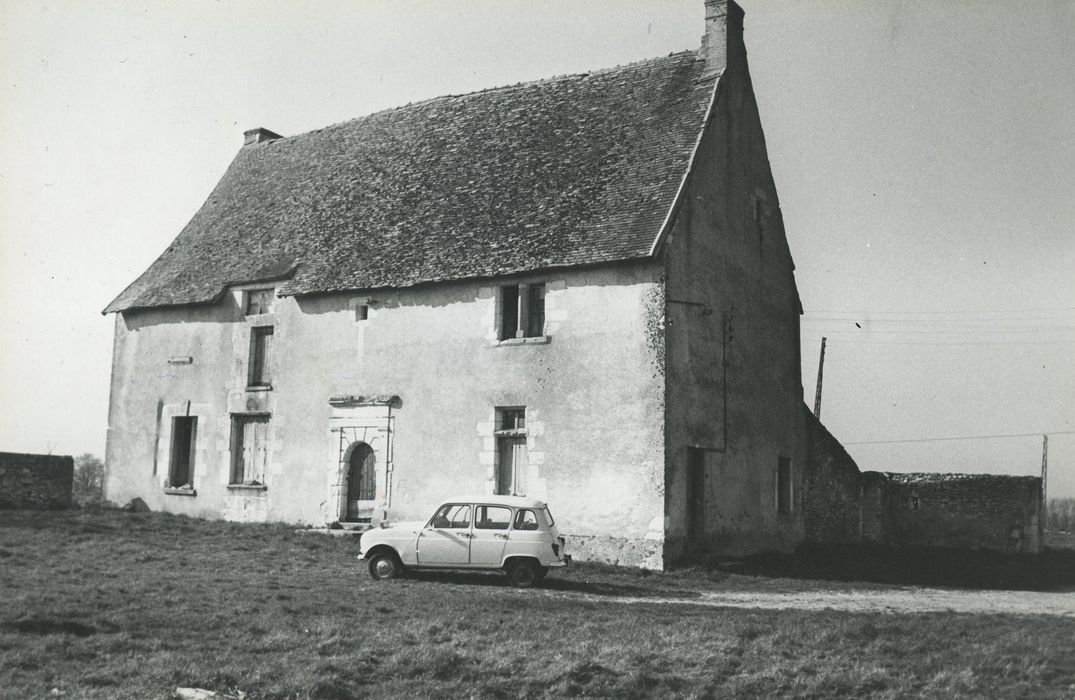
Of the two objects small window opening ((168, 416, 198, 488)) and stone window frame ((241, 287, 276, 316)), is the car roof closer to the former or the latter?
stone window frame ((241, 287, 276, 316))

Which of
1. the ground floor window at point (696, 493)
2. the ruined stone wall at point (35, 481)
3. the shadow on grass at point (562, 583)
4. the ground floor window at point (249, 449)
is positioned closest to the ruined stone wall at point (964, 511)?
the ground floor window at point (696, 493)

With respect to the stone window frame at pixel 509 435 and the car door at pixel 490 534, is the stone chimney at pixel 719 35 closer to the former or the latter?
the stone window frame at pixel 509 435

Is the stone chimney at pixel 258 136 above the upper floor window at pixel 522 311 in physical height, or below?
above

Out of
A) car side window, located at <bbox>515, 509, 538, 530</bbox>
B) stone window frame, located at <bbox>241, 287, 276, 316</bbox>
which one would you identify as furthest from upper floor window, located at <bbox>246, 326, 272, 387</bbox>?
car side window, located at <bbox>515, 509, 538, 530</bbox>

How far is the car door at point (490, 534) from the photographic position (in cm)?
1570

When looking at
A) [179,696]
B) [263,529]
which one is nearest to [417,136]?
[263,529]

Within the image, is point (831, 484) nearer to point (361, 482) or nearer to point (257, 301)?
point (361, 482)

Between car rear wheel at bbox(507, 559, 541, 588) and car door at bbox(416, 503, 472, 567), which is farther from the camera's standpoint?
car door at bbox(416, 503, 472, 567)

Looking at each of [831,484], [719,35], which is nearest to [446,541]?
[831,484]

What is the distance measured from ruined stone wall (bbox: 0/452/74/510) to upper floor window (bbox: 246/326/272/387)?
4809 mm

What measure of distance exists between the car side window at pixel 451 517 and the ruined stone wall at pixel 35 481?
498 inches

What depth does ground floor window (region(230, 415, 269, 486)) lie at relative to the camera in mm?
24062

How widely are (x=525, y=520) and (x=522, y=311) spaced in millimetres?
5788

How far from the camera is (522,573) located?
15688 mm
